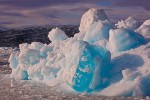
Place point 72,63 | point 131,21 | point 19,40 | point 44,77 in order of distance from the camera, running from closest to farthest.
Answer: point 72,63
point 44,77
point 131,21
point 19,40

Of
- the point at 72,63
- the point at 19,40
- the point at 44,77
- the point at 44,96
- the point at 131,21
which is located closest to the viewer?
the point at 44,96

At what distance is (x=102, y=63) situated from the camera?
44.2ft

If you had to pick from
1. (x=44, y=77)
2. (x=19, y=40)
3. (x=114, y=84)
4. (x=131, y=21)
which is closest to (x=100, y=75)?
(x=114, y=84)

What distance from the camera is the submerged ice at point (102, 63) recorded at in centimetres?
1286

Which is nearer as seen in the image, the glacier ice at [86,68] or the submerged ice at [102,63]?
the submerged ice at [102,63]

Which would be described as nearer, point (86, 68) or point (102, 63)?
point (86, 68)

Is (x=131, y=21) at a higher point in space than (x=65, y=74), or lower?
higher

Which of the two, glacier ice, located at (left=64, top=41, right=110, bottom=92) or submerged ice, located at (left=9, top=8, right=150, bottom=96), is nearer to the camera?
submerged ice, located at (left=9, top=8, right=150, bottom=96)

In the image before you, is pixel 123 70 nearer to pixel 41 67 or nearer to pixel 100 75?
pixel 100 75

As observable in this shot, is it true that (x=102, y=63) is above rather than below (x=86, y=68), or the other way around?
above

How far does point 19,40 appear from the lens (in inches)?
3937

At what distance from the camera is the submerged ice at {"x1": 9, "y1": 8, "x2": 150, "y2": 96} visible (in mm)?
12859

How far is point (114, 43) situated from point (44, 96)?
3.56m

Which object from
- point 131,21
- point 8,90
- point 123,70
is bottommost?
point 8,90
